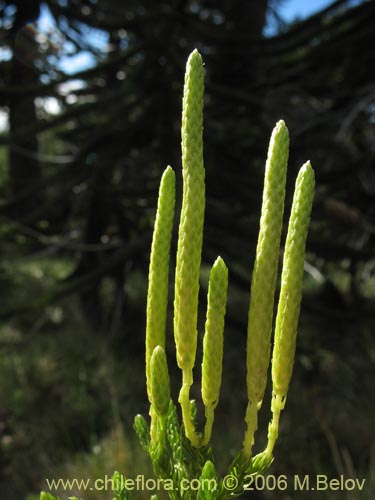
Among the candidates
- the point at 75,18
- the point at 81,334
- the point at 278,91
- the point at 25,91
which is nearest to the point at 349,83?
the point at 278,91

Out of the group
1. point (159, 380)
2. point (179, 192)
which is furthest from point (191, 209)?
point (179, 192)

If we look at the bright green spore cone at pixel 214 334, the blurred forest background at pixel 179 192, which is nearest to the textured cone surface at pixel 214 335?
the bright green spore cone at pixel 214 334

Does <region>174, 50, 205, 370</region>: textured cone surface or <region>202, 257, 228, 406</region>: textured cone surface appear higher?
<region>174, 50, 205, 370</region>: textured cone surface

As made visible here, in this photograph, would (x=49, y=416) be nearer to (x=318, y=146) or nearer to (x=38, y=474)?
(x=38, y=474)

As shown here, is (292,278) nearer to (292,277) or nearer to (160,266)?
(292,277)

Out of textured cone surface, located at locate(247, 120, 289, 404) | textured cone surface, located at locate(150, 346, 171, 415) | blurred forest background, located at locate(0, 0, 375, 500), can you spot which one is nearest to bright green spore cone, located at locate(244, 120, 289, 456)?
textured cone surface, located at locate(247, 120, 289, 404)

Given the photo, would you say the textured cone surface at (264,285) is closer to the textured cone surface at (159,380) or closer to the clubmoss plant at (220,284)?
the clubmoss plant at (220,284)

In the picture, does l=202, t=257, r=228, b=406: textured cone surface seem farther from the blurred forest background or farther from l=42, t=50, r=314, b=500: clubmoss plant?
the blurred forest background
